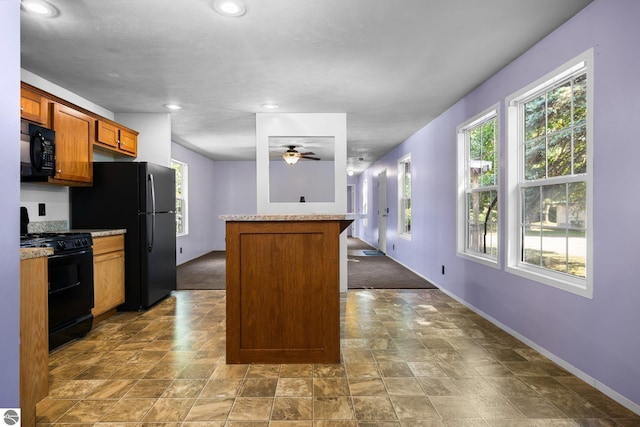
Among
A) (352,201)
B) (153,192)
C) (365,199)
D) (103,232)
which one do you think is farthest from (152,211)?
(352,201)

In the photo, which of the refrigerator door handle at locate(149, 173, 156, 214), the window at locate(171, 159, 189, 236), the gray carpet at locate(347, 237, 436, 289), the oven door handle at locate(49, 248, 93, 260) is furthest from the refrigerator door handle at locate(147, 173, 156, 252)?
the window at locate(171, 159, 189, 236)

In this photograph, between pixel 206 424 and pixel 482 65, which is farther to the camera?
pixel 482 65

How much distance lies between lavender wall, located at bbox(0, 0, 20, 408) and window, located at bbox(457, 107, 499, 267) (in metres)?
3.59

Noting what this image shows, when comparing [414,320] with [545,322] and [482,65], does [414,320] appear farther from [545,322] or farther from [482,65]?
[482,65]

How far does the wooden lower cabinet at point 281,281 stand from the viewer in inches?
98.5

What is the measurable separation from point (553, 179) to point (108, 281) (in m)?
4.17

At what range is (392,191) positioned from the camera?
304 inches

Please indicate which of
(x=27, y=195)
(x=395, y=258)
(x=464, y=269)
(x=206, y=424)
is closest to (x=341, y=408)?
(x=206, y=424)

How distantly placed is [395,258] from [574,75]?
5.36 m

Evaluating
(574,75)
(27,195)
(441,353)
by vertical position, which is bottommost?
(441,353)

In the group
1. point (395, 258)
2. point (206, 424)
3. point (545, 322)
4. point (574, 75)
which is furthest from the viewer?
point (395, 258)

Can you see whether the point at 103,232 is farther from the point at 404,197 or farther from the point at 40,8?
the point at 404,197

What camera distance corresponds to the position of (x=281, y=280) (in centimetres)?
252

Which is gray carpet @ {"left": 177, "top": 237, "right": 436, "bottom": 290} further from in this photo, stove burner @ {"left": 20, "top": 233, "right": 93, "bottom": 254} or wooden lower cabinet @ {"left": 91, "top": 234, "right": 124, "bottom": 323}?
stove burner @ {"left": 20, "top": 233, "right": 93, "bottom": 254}
